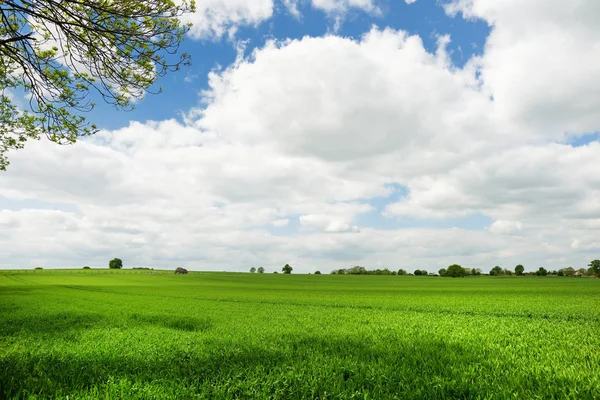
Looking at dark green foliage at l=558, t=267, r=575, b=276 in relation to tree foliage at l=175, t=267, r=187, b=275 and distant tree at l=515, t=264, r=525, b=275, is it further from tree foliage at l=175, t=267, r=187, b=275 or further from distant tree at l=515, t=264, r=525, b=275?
tree foliage at l=175, t=267, r=187, b=275

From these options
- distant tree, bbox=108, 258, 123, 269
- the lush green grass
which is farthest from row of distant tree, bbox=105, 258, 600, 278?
the lush green grass

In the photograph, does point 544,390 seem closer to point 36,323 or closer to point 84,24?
point 84,24

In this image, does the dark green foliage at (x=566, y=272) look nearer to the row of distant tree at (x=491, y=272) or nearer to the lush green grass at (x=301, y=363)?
the row of distant tree at (x=491, y=272)

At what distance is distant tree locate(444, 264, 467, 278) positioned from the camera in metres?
166

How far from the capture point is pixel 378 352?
34.1ft

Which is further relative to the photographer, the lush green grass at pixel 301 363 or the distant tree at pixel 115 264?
the distant tree at pixel 115 264

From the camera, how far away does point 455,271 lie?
16588 centimetres

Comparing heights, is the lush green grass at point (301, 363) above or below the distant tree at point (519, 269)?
above

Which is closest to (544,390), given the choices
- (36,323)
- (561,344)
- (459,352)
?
(459,352)

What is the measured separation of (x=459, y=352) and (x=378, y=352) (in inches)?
97.1

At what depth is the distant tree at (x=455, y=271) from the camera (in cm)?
16562

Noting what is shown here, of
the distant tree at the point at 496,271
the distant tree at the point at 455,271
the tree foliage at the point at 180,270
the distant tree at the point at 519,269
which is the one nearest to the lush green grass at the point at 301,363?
the tree foliage at the point at 180,270

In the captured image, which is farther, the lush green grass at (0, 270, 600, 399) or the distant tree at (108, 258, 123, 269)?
the distant tree at (108, 258, 123, 269)

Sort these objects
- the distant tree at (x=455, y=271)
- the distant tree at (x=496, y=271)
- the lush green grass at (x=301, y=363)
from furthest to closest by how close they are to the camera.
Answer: the distant tree at (x=496, y=271), the distant tree at (x=455, y=271), the lush green grass at (x=301, y=363)
